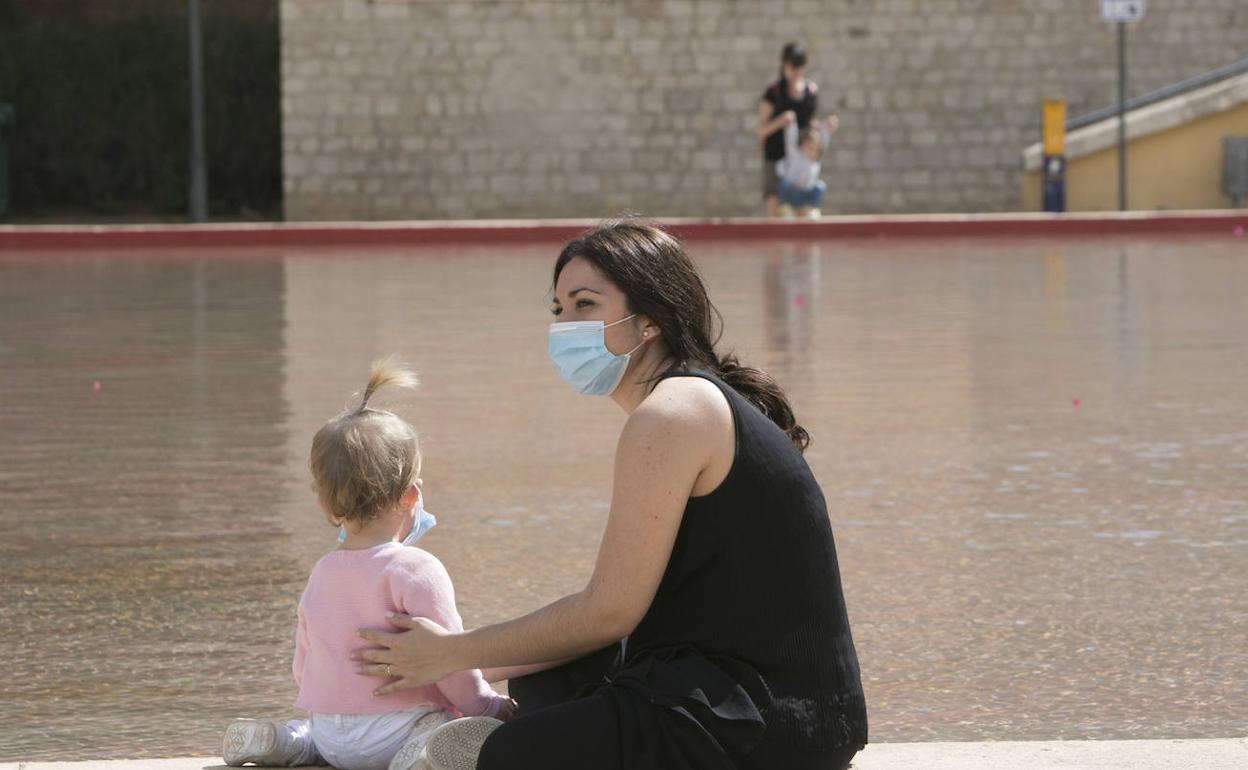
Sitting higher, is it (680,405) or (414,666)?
(680,405)

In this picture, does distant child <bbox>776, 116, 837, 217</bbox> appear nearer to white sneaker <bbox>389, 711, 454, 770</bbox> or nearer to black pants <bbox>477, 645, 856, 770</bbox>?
white sneaker <bbox>389, 711, 454, 770</bbox>

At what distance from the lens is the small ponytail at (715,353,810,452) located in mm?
3992

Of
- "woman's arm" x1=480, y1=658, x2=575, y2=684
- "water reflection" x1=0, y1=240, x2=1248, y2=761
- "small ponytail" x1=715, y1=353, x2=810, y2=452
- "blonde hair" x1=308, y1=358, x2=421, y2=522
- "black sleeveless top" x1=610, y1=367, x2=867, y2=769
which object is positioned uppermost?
"small ponytail" x1=715, y1=353, x2=810, y2=452

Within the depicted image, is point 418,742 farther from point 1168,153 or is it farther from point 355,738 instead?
point 1168,153

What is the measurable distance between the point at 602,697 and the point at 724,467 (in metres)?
0.42

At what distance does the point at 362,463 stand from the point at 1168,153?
23753mm

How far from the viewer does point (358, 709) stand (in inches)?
159

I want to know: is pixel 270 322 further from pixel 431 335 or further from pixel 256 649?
pixel 256 649

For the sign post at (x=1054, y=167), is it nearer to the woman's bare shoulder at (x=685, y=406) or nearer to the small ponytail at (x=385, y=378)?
the small ponytail at (x=385, y=378)

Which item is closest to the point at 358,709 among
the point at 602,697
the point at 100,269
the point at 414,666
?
the point at 414,666

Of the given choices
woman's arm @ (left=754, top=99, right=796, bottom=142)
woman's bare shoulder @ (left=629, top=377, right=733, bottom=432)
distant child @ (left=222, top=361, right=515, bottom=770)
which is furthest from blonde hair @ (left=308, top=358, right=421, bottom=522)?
woman's arm @ (left=754, top=99, right=796, bottom=142)

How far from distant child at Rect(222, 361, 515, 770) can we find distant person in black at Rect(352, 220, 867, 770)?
0.23 ft

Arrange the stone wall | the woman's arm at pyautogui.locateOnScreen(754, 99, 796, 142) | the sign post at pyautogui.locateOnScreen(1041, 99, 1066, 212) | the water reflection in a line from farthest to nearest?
the stone wall, the sign post at pyautogui.locateOnScreen(1041, 99, 1066, 212), the woman's arm at pyautogui.locateOnScreen(754, 99, 796, 142), the water reflection

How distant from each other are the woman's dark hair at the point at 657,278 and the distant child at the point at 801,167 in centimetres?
1787
